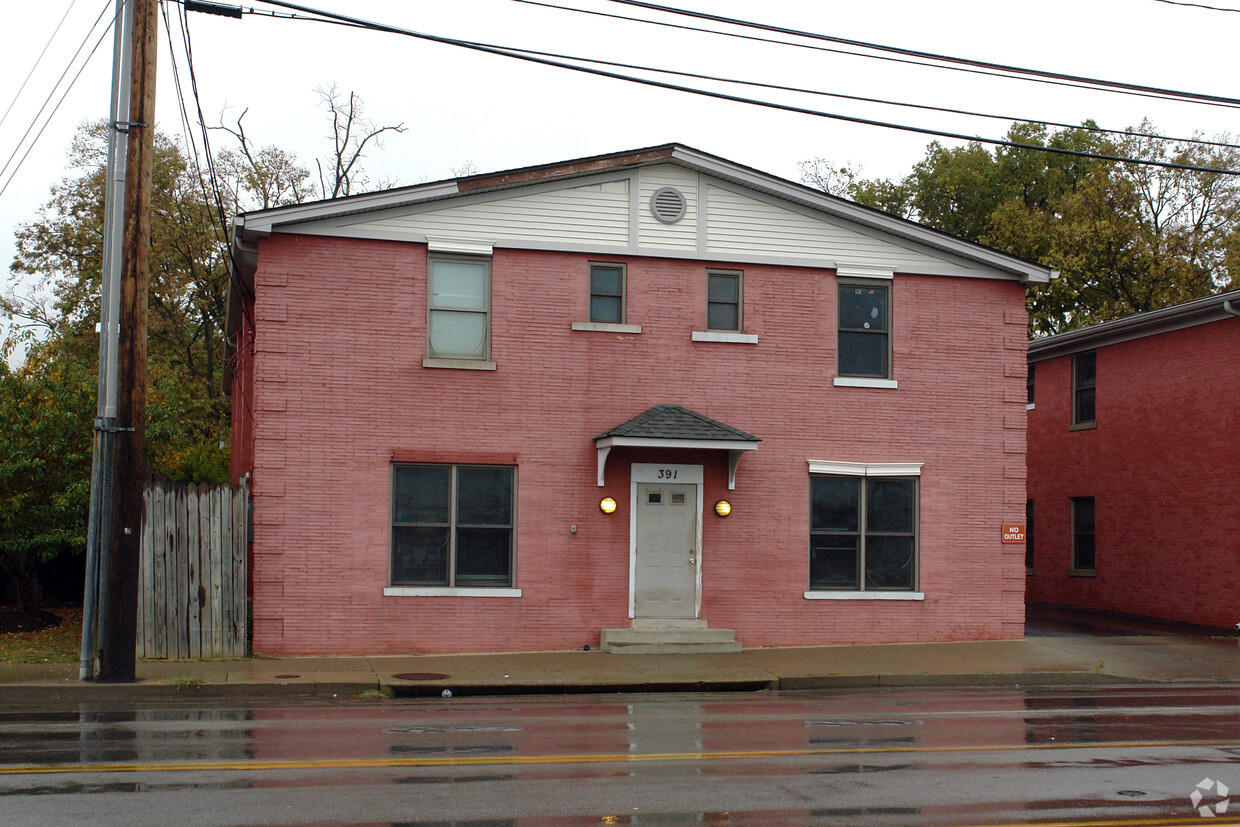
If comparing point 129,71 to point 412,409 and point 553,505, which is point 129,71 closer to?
point 412,409

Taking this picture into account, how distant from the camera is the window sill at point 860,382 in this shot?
59.9 ft

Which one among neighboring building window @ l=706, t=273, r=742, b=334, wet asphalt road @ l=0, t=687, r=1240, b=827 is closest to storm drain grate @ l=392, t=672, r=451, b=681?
wet asphalt road @ l=0, t=687, r=1240, b=827

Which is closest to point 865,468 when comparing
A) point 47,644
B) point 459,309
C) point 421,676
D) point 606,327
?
point 606,327

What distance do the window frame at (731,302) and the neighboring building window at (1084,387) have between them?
433 inches

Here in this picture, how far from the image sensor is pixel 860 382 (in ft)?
60.0

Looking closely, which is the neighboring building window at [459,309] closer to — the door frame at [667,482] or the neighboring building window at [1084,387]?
the door frame at [667,482]

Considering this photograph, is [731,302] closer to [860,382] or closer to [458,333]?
[860,382]

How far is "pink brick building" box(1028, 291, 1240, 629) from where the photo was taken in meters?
21.6

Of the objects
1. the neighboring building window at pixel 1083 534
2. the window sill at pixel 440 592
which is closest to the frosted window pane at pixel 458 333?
the window sill at pixel 440 592

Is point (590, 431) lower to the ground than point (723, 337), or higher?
lower

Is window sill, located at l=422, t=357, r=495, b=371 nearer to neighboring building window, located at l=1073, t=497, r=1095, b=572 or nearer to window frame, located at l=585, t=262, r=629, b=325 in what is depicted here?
window frame, located at l=585, t=262, r=629, b=325

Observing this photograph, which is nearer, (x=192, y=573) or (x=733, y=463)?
(x=192, y=573)

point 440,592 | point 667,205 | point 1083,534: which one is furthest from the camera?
point 1083,534

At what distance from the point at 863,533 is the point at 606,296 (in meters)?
5.33
